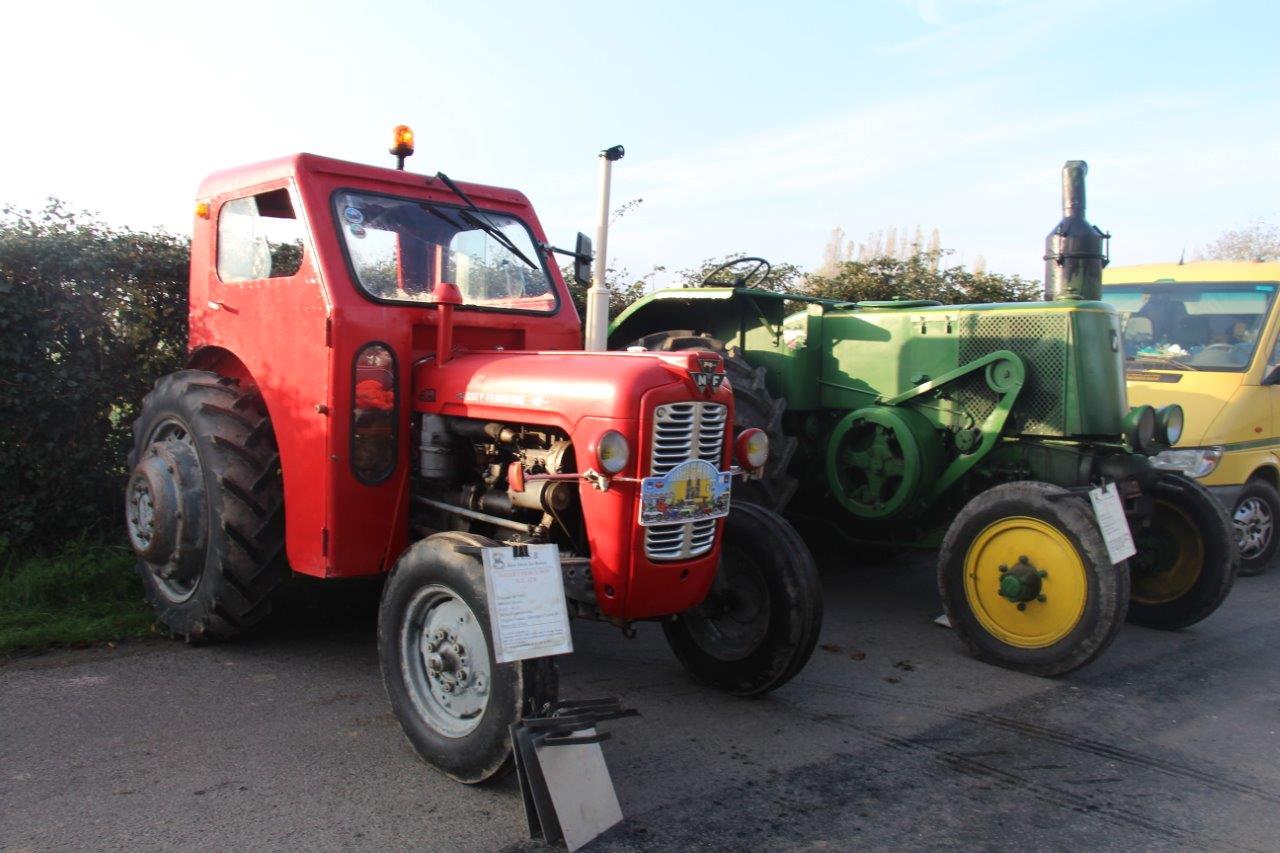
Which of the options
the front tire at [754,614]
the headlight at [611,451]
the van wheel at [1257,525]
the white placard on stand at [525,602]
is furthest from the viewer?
the van wheel at [1257,525]

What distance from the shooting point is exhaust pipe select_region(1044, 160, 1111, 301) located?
6.02 metres

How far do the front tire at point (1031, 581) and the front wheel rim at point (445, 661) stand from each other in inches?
109

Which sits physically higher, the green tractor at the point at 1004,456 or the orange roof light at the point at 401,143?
the orange roof light at the point at 401,143

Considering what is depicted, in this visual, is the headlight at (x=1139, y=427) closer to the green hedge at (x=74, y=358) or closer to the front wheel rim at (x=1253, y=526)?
the front wheel rim at (x=1253, y=526)

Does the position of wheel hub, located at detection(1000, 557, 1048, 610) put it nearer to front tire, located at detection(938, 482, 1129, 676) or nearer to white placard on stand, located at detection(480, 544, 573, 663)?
front tire, located at detection(938, 482, 1129, 676)

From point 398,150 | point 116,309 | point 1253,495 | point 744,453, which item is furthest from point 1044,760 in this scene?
point 116,309

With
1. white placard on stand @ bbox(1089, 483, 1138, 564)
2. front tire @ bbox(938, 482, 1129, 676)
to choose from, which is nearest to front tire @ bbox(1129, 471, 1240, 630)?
white placard on stand @ bbox(1089, 483, 1138, 564)

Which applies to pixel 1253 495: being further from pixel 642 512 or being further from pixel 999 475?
pixel 642 512

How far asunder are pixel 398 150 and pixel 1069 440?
3.89 metres

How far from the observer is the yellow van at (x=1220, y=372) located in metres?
7.40

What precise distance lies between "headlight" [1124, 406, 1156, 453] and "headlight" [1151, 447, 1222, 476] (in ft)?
6.08

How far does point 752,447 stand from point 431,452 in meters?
1.32

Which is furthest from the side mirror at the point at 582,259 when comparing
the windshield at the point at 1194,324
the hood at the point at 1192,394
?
the windshield at the point at 1194,324

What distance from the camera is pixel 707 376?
12.3ft
